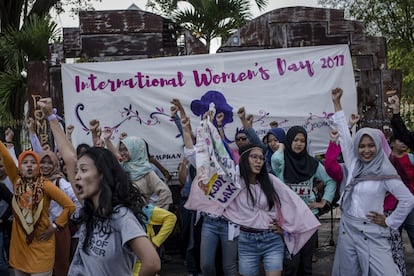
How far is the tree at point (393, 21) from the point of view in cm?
1622

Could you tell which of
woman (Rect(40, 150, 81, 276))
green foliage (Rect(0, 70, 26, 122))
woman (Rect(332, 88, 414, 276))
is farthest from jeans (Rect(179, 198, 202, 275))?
green foliage (Rect(0, 70, 26, 122))

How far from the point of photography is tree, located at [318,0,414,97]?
16.2 m

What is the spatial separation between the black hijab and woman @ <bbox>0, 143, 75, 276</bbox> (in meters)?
2.08

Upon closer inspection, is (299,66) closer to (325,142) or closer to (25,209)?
(325,142)

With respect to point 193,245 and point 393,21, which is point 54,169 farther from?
point 393,21

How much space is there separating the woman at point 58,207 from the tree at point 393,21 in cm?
1239

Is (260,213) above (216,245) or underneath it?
above

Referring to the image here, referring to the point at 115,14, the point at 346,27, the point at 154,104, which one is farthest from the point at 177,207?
the point at 346,27

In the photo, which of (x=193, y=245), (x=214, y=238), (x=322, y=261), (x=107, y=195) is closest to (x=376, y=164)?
(x=214, y=238)

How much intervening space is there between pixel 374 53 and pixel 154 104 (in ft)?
9.01

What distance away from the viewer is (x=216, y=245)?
5551 millimetres

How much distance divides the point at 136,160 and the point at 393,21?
12.2 meters

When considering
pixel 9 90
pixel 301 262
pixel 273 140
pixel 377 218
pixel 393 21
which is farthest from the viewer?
pixel 393 21

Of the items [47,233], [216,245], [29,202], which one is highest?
[29,202]
